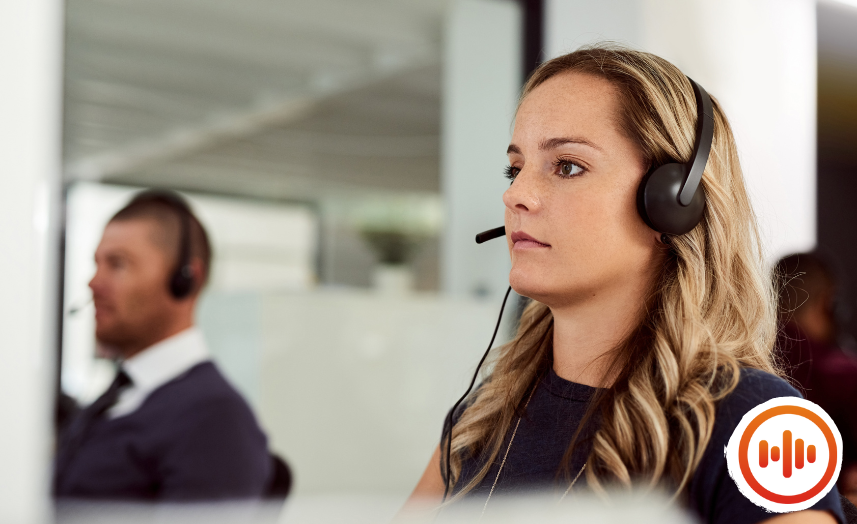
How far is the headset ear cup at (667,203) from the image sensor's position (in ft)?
1.61

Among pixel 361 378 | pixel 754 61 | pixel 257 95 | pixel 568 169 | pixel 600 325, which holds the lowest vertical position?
pixel 361 378

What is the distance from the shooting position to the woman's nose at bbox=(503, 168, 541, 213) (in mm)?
513

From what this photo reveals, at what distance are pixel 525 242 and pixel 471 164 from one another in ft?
4.98

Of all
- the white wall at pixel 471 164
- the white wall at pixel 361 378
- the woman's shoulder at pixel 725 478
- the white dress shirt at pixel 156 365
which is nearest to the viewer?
the woman's shoulder at pixel 725 478

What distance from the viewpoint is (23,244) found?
1.78 feet

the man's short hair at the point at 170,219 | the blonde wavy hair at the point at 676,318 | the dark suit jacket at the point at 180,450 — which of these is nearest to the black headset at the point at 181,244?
the man's short hair at the point at 170,219

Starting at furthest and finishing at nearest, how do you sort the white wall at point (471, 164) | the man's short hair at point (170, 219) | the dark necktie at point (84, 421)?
the white wall at point (471, 164)
the man's short hair at point (170, 219)
the dark necktie at point (84, 421)

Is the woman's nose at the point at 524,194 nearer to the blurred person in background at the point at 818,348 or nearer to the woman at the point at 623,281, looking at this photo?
the woman at the point at 623,281

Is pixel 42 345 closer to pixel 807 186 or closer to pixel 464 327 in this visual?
pixel 807 186

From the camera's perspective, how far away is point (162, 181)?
5047 mm

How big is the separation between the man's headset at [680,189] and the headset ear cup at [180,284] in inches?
35.4

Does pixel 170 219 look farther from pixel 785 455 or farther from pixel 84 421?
pixel 785 455

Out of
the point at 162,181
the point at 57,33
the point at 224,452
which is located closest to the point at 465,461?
the point at 57,33

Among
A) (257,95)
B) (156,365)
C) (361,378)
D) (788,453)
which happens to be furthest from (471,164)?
(257,95)
